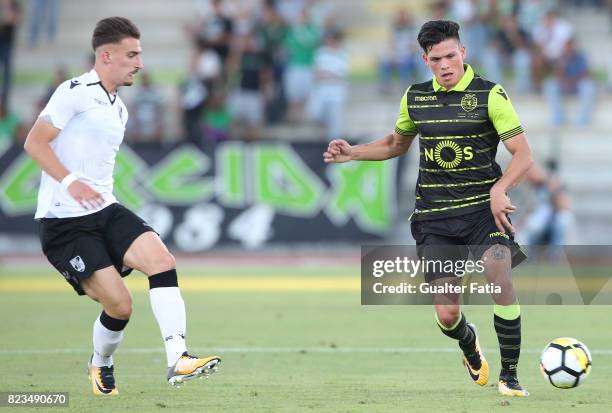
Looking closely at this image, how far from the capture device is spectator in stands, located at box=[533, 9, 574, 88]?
24156mm

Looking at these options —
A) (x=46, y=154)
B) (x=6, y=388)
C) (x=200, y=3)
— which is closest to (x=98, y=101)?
(x=46, y=154)

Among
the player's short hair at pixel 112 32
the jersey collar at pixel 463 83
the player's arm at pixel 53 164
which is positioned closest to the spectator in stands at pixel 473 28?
the jersey collar at pixel 463 83

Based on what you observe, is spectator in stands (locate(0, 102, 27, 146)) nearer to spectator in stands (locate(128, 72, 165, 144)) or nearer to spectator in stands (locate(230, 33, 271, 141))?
spectator in stands (locate(128, 72, 165, 144))

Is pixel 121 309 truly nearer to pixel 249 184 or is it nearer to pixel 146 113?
pixel 249 184

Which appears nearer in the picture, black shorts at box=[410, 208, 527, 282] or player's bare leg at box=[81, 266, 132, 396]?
player's bare leg at box=[81, 266, 132, 396]

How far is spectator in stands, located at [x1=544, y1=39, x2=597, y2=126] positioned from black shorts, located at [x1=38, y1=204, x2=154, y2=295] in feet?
55.3

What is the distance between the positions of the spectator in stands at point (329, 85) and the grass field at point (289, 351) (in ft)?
22.4

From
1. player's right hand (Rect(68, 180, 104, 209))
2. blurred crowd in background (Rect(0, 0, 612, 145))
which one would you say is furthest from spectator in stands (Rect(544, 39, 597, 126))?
player's right hand (Rect(68, 180, 104, 209))

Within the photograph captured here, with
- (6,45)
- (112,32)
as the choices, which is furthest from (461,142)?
(6,45)

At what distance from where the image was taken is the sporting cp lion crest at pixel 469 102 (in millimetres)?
8469

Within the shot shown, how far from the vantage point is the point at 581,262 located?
64.3 ft

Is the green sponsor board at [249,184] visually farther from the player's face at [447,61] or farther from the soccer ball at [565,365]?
the soccer ball at [565,365]

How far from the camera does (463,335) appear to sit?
8.78 meters

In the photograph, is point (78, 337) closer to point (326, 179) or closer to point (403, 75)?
point (326, 179)
